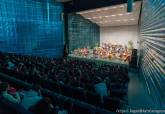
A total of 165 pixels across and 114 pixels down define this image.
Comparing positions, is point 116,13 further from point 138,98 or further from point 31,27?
point 138,98

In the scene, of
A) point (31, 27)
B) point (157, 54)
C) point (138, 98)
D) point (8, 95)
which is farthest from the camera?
point (31, 27)

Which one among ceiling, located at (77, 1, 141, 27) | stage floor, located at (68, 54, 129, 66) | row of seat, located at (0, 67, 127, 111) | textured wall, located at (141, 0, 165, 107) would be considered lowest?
stage floor, located at (68, 54, 129, 66)

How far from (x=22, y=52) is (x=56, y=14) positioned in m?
5.50

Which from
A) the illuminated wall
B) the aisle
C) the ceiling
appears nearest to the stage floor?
the illuminated wall

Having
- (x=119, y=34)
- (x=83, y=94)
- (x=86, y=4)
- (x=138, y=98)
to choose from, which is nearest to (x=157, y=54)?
(x=83, y=94)

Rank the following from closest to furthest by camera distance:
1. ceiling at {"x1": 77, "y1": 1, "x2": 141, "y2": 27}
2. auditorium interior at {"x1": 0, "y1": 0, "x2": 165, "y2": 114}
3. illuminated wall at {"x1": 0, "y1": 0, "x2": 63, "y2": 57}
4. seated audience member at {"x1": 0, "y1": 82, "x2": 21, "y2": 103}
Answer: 1. seated audience member at {"x1": 0, "y1": 82, "x2": 21, "y2": 103}
2. auditorium interior at {"x1": 0, "y1": 0, "x2": 165, "y2": 114}
3. illuminated wall at {"x1": 0, "y1": 0, "x2": 63, "y2": 57}
4. ceiling at {"x1": 77, "y1": 1, "x2": 141, "y2": 27}

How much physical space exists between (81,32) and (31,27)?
677 centimetres

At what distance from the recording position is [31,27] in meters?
17.2

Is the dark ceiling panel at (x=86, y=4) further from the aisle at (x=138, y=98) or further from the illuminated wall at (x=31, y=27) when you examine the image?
the aisle at (x=138, y=98)

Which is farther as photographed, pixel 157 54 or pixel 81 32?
pixel 81 32

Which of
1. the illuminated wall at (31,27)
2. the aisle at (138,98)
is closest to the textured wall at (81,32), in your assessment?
the illuminated wall at (31,27)

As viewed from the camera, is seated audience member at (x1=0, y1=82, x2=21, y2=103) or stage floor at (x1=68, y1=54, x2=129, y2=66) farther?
stage floor at (x1=68, y1=54, x2=129, y2=66)

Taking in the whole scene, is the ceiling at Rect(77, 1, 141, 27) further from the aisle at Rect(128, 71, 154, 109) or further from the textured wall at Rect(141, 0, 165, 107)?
the textured wall at Rect(141, 0, 165, 107)

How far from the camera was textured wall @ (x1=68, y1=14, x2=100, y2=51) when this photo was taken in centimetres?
2080
